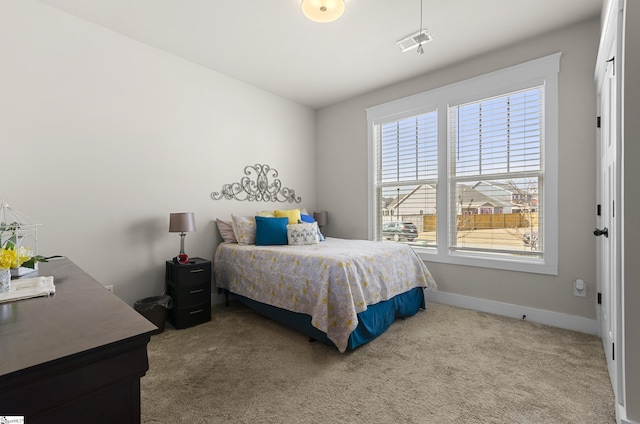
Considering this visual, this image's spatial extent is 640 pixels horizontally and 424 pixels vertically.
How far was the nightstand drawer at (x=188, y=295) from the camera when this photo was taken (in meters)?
2.83

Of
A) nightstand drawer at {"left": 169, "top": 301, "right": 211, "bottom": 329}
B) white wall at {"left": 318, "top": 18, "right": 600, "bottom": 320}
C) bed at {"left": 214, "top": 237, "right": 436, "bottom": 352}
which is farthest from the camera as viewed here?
nightstand drawer at {"left": 169, "top": 301, "right": 211, "bottom": 329}

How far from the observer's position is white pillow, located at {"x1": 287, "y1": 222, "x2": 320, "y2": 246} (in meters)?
3.35

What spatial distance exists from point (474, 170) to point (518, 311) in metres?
1.54

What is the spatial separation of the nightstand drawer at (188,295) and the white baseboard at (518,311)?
259cm

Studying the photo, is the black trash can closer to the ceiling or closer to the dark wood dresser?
the dark wood dresser

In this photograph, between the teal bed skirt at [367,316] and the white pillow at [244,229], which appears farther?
the white pillow at [244,229]

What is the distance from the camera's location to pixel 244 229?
348cm

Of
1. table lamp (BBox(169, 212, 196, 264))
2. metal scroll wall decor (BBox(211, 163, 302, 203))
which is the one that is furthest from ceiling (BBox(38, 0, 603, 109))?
table lamp (BBox(169, 212, 196, 264))

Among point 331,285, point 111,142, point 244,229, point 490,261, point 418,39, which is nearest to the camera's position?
point 331,285

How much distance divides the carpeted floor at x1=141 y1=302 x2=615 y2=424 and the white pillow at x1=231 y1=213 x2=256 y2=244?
3.29 ft

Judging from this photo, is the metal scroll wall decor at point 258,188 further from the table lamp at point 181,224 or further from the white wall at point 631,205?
the white wall at point 631,205

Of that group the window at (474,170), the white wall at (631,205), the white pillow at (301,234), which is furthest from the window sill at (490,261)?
the white wall at (631,205)

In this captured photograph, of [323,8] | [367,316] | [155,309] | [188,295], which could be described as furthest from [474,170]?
[155,309]

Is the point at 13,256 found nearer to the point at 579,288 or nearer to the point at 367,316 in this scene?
the point at 367,316
